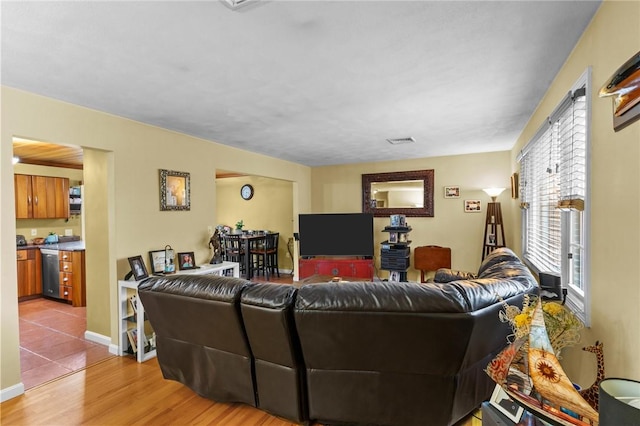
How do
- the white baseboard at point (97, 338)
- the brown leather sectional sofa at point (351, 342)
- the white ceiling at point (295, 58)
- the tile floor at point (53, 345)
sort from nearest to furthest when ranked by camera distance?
the white ceiling at point (295, 58) < the brown leather sectional sofa at point (351, 342) < the tile floor at point (53, 345) < the white baseboard at point (97, 338)

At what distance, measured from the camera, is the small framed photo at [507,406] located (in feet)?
4.17

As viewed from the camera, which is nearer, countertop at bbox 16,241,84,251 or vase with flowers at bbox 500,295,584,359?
vase with flowers at bbox 500,295,584,359

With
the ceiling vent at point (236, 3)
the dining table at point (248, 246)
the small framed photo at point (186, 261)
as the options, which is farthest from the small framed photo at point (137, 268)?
the dining table at point (248, 246)

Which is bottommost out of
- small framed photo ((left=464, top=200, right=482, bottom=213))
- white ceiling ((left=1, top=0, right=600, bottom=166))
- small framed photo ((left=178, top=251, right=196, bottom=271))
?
small framed photo ((left=178, top=251, right=196, bottom=271))

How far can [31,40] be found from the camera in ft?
5.81

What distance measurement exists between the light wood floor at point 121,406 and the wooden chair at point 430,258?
365 cm

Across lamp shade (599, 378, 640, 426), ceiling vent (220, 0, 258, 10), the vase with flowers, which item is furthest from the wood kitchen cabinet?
lamp shade (599, 378, 640, 426)

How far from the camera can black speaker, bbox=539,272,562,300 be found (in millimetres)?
1902

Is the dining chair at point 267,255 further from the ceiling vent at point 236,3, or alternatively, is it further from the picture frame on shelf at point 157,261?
the ceiling vent at point 236,3

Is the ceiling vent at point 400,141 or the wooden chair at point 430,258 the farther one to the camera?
the wooden chair at point 430,258

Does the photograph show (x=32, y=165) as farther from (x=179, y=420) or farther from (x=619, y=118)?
(x=619, y=118)

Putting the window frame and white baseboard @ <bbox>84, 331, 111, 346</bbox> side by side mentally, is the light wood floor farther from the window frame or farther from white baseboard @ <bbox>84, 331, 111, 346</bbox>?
the window frame

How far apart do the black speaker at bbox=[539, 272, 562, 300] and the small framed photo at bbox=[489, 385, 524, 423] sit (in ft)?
2.59

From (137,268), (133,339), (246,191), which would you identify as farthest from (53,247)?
(246,191)
